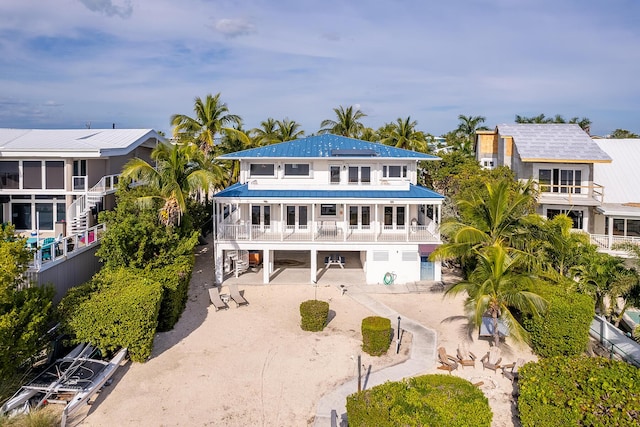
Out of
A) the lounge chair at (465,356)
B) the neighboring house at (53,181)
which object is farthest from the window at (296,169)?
the lounge chair at (465,356)

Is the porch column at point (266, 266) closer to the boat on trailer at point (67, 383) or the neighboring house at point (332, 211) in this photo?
the neighboring house at point (332, 211)

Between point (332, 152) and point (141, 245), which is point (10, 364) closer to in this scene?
point (141, 245)

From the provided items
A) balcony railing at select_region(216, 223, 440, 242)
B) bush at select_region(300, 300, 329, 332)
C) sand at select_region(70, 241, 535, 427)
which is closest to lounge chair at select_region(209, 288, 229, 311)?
sand at select_region(70, 241, 535, 427)

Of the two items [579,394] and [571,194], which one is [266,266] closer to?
[579,394]

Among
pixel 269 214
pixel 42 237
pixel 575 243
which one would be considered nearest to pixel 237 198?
pixel 269 214

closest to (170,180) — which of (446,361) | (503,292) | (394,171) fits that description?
(394,171)

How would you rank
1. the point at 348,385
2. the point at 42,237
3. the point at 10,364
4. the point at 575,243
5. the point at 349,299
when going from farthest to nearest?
the point at 42,237 < the point at 349,299 < the point at 575,243 < the point at 348,385 < the point at 10,364

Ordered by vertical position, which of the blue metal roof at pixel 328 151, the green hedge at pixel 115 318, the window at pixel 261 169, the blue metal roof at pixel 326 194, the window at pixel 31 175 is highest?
Result: the blue metal roof at pixel 328 151
